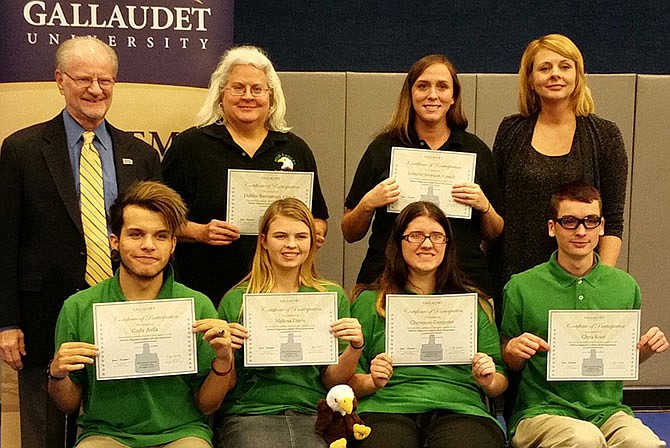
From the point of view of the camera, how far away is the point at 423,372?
11.2ft

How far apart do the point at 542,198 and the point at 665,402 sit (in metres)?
2.93

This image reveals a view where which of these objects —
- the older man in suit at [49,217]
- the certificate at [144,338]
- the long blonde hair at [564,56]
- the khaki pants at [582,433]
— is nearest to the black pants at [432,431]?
the khaki pants at [582,433]

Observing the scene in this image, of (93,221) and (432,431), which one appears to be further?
(93,221)

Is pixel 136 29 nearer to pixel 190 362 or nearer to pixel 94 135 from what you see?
pixel 94 135

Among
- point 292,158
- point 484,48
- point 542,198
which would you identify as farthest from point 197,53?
point 484,48

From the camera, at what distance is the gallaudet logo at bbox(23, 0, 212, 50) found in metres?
4.21

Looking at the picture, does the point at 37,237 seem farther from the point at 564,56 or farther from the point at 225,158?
the point at 564,56

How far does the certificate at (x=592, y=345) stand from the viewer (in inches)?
130

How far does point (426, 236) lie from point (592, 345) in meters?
0.80

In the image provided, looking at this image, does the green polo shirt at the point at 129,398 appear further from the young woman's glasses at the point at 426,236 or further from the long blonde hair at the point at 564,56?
the long blonde hair at the point at 564,56

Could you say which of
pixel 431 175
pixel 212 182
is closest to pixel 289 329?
pixel 212 182

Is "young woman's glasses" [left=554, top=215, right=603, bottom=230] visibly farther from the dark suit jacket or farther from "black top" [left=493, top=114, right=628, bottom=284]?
the dark suit jacket

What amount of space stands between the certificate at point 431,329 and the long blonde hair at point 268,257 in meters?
0.35

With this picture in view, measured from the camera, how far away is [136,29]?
4348 millimetres
